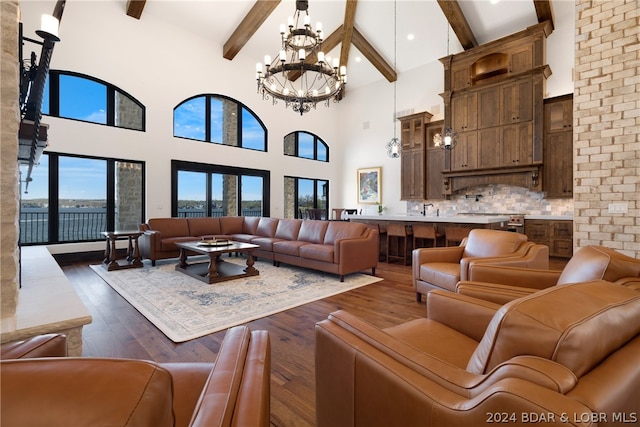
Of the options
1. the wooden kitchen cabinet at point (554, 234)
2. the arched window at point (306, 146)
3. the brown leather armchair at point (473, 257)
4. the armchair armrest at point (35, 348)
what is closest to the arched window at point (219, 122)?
the arched window at point (306, 146)

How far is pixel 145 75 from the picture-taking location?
6617 mm

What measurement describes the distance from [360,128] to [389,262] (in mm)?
5943

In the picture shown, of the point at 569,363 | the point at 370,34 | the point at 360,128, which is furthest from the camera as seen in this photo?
the point at 360,128

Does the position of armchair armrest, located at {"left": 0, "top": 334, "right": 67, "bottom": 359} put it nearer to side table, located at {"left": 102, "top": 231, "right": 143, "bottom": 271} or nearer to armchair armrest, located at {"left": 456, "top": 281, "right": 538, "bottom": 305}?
armchair armrest, located at {"left": 456, "top": 281, "right": 538, "bottom": 305}

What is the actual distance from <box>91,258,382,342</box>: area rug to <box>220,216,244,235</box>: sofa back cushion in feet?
6.01

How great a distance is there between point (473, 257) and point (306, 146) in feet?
26.1

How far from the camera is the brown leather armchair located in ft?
8.72

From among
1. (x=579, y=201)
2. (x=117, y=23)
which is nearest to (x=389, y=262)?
(x=579, y=201)

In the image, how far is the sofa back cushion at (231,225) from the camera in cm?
695

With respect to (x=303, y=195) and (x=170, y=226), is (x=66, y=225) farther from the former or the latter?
(x=303, y=195)

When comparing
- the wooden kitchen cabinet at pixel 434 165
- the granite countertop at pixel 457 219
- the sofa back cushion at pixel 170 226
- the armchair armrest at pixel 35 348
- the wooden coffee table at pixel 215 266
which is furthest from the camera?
the wooden kitchen cabinet at pixel 434 165

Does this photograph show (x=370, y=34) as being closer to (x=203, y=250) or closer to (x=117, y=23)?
(x=117, y=23)

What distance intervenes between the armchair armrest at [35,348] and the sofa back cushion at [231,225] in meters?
6.13

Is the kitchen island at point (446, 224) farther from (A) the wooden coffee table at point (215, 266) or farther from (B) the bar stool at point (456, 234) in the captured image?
(A) the wooden coffee table at point (215, 266)
